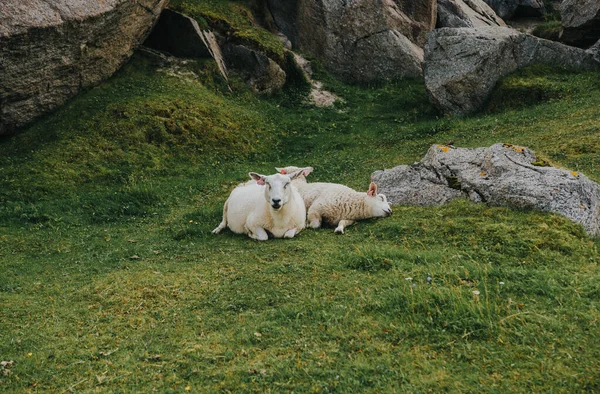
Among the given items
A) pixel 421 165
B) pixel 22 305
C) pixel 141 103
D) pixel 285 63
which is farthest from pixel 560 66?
pixel 22 305

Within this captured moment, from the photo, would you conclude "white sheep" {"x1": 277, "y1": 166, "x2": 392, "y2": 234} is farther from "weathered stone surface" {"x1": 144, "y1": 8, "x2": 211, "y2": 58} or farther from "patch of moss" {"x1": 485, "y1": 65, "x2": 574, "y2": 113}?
"weathered stone surface" {"x1": 144, "y1": 8, "x2": 211, "y2": 58}

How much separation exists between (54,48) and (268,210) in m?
11.7

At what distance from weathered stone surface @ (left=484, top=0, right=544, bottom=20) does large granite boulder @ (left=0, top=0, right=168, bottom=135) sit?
87.9 ft

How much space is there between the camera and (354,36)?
30.6 meters

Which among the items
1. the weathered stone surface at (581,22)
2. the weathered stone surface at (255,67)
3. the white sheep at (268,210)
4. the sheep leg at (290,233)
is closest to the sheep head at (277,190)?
the white sheep at (268,210)

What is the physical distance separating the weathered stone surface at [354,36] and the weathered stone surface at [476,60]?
4379mm

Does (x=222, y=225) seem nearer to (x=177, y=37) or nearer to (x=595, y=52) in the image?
(x=177, y=37)

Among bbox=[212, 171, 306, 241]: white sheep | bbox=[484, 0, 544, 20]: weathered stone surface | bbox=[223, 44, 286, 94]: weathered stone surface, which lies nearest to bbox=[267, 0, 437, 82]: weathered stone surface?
bbox=[223, 44, 286, 94]: weathered stone surface

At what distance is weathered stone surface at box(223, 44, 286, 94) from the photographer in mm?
26891

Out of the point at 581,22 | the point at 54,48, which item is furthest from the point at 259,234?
the point at 581,22

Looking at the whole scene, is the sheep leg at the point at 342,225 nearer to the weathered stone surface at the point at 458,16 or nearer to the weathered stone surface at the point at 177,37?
the weathered stone surface at the point at 177,37

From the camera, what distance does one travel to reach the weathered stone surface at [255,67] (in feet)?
88.2

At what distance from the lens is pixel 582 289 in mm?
8141

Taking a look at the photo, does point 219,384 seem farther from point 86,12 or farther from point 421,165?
point 86,12
